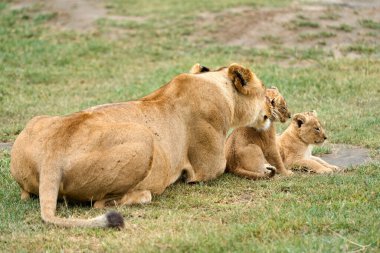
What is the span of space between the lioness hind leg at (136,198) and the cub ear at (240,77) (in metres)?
1.39

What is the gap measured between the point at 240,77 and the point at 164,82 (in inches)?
178

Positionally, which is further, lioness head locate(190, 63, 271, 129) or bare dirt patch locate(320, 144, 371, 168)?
bare dirt patch locate(320, 144, 371, 168)

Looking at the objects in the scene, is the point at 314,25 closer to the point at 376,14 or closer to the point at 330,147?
the point at 376,14

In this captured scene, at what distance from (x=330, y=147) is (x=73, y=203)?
3109 mm

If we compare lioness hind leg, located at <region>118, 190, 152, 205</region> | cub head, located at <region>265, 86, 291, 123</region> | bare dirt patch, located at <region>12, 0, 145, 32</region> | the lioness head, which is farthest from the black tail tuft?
bare dirt patch, located at <region>12, 0, 145, 32</region>

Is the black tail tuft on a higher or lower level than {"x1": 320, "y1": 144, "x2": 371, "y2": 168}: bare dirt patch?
higher

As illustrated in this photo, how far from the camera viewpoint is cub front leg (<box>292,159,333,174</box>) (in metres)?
7.07

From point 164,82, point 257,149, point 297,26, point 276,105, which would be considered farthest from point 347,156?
point 297,26

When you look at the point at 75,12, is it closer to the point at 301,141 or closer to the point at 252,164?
the point at 301,141

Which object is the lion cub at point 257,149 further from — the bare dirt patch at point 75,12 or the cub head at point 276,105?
the bare dirt patch at point 75,12

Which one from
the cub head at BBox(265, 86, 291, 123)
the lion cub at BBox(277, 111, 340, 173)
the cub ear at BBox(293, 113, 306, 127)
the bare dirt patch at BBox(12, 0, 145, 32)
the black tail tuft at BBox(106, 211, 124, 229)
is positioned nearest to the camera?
the black tail tuft at BBox(106, 211, 124, 229)

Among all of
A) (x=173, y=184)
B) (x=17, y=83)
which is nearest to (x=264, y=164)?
(x=173, y=184)

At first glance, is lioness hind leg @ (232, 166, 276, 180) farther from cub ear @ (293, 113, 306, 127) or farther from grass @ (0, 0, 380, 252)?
cub ear @ (293, 113, 306, 127)

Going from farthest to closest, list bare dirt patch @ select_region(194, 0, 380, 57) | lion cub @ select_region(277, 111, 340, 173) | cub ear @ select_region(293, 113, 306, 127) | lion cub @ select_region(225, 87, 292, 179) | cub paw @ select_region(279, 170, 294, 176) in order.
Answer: bare dirt patch @ select_region(194, 0, 380, 57) < cub ear @ select_region(293, 113, 306, 127) < lion cub @ select_region(277, 111, 340, 173) < cub paw @ select_region(279, 170, 294, 176) < lion cub @ select_region(225, 87, 292, 179)
